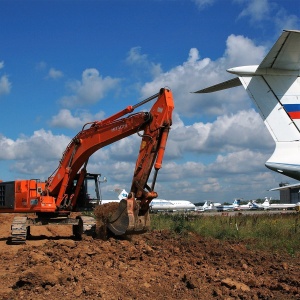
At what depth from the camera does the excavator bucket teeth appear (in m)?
14.0

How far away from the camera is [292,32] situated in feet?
29.1

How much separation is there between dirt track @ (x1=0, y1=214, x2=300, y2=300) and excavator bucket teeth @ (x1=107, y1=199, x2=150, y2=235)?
425 millimetres

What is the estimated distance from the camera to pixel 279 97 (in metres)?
11.0

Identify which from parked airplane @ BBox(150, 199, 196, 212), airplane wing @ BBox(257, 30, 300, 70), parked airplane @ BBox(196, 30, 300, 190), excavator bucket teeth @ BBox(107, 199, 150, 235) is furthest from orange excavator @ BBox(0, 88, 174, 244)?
parked airplane @ BBox(150, 199, 196, 212)

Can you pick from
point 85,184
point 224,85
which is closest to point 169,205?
point 85,184

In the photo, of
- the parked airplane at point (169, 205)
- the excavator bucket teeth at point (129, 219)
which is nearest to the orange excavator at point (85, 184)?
the excavator bucket teeth at point (129, 219)

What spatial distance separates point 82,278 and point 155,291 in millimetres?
1442

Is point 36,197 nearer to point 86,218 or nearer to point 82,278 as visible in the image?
point 86,218

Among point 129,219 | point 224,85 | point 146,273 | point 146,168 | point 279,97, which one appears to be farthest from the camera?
point 146,168

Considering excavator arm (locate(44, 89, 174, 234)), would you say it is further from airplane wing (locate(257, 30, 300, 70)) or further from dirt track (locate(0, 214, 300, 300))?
airplane wing (locate(257, 30, 300, 70))

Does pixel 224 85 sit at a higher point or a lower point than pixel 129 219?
higher

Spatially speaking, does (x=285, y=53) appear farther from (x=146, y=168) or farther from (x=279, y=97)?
(x=146, y=168)

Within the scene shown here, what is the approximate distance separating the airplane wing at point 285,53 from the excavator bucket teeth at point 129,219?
5.52 m

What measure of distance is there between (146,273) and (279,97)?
4.73m
